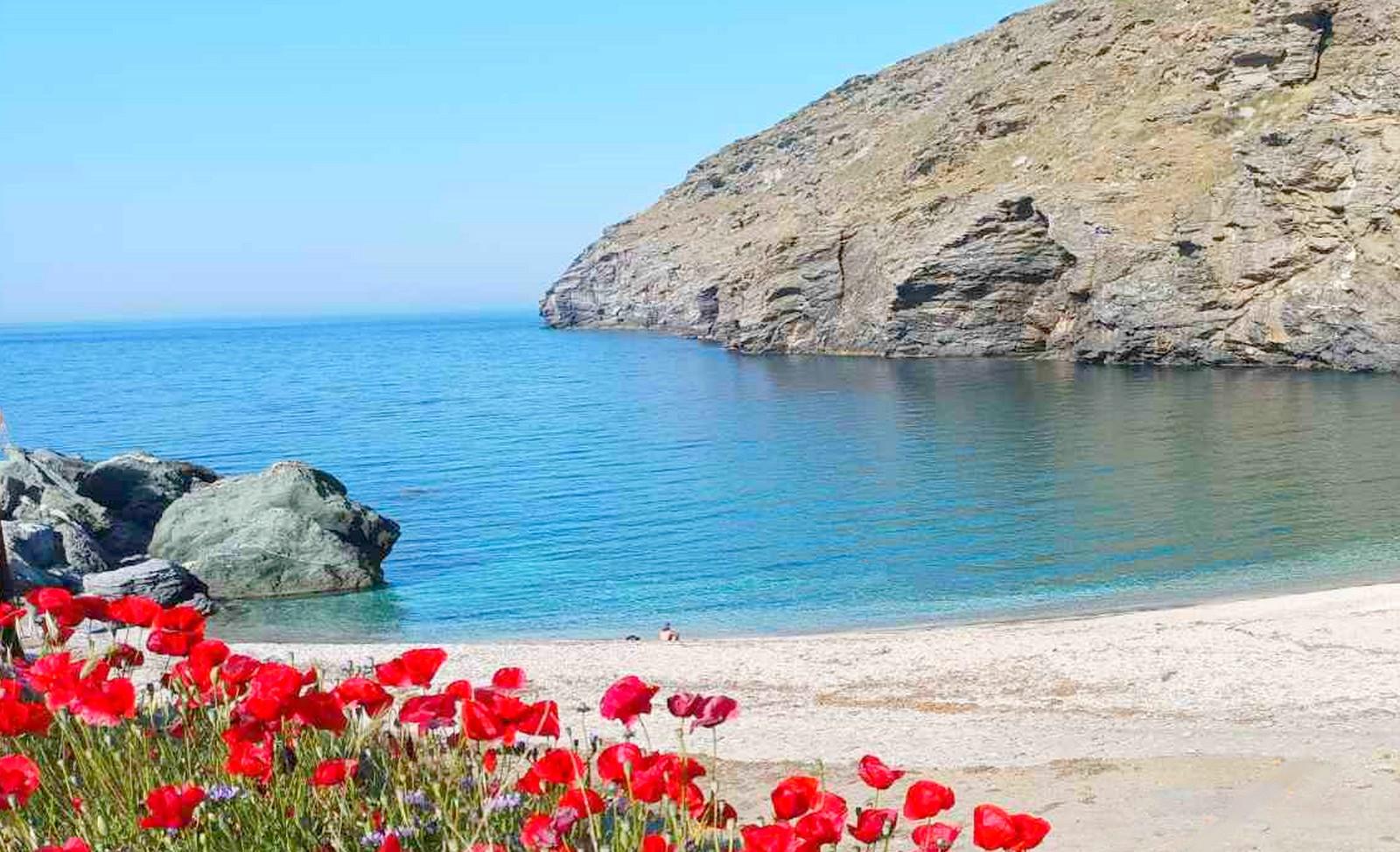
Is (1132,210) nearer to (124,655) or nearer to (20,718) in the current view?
(124,655)

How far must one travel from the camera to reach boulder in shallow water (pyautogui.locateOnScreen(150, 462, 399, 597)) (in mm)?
25703

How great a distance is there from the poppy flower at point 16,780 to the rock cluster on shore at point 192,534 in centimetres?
1980

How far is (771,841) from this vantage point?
13.0ft

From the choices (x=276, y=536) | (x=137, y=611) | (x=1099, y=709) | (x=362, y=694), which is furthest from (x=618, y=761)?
(x=276, y=536)

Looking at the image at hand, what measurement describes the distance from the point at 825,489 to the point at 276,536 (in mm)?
16317

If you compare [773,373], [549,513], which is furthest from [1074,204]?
[549,513]

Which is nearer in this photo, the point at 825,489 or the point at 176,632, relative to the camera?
the point at 176,632

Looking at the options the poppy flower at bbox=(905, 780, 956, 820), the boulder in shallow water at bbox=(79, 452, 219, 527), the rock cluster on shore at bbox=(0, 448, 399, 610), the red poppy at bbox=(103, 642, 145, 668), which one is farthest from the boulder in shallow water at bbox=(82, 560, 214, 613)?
the poppy flower at bbox=(905, 780, 956, 820)

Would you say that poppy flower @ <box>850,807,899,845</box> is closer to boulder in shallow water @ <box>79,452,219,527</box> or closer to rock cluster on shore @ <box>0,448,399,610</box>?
rock cluster on shore @ <box>0,448,399,610</box>

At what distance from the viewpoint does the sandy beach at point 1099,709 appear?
9375 mm

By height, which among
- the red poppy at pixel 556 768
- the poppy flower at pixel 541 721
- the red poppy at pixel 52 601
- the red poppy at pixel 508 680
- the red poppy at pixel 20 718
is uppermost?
the red poppy at pixel 52 601

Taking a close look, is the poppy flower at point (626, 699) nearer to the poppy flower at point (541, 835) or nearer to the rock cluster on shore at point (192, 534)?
the poppy flower at point (541, 835)

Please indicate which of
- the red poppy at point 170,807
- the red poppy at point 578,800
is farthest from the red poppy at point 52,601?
the red poppy at point 578,800

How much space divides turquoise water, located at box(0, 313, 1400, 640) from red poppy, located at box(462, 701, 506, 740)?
1780cm
